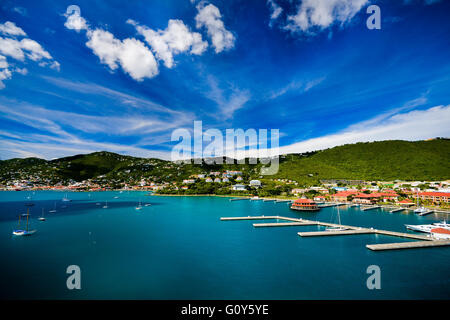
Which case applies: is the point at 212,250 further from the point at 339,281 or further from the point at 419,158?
the point at 419,158

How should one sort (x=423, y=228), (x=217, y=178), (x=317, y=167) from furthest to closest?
(x=217, y=178) → (x=317, y=167) → (x=423, y=228)

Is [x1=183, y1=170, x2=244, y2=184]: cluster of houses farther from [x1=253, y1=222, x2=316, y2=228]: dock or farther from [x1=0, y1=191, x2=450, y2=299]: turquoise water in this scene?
[x1=0, y1=191, x2=450, y2=299]: turquoise water

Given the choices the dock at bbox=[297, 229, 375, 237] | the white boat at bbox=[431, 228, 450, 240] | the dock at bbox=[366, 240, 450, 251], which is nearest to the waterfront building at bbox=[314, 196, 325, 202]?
the dock at bbox=[297, 229, 375, 237]

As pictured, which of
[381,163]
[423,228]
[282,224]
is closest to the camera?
[423,228]

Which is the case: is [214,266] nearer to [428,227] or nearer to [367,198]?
[428,227]

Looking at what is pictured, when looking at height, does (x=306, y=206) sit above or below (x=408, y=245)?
above

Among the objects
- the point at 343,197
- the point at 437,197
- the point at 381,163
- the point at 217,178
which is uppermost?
the point at 381,163

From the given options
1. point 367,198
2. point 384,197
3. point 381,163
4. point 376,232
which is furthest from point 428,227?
point 381,163
